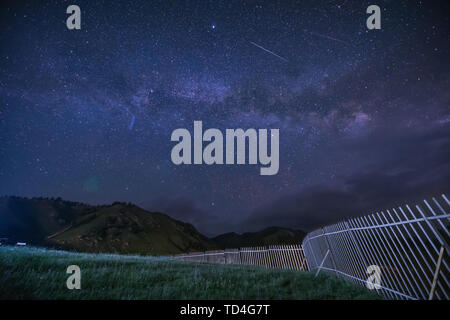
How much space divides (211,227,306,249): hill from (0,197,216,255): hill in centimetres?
2704

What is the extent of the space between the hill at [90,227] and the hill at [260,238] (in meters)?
27.0

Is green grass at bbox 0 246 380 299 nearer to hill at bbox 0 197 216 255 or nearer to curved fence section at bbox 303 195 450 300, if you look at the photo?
curved fence section at bbox 303 195 450 300

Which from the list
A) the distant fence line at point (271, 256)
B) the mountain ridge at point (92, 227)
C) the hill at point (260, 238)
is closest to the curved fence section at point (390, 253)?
the distant fence line at point (271, 256)

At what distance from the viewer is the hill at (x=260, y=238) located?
422ft

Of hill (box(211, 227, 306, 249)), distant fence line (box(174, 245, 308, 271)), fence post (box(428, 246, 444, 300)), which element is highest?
hill (box(211, 227, 306, 249))

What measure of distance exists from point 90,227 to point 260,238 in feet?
266

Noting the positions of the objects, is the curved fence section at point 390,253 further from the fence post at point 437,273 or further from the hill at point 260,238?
the hill at point 260,238

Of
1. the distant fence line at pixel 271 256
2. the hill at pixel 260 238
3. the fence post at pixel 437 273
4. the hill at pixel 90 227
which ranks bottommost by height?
the fence post at pixel 437 273

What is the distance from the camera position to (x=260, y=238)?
139 metres

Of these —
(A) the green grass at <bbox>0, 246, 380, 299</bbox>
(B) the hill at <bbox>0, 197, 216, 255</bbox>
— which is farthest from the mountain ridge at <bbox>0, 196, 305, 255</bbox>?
(A) the green grass at <bbox>0, 246, 380, 299</bbox>

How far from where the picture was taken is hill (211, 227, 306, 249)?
422 feet
